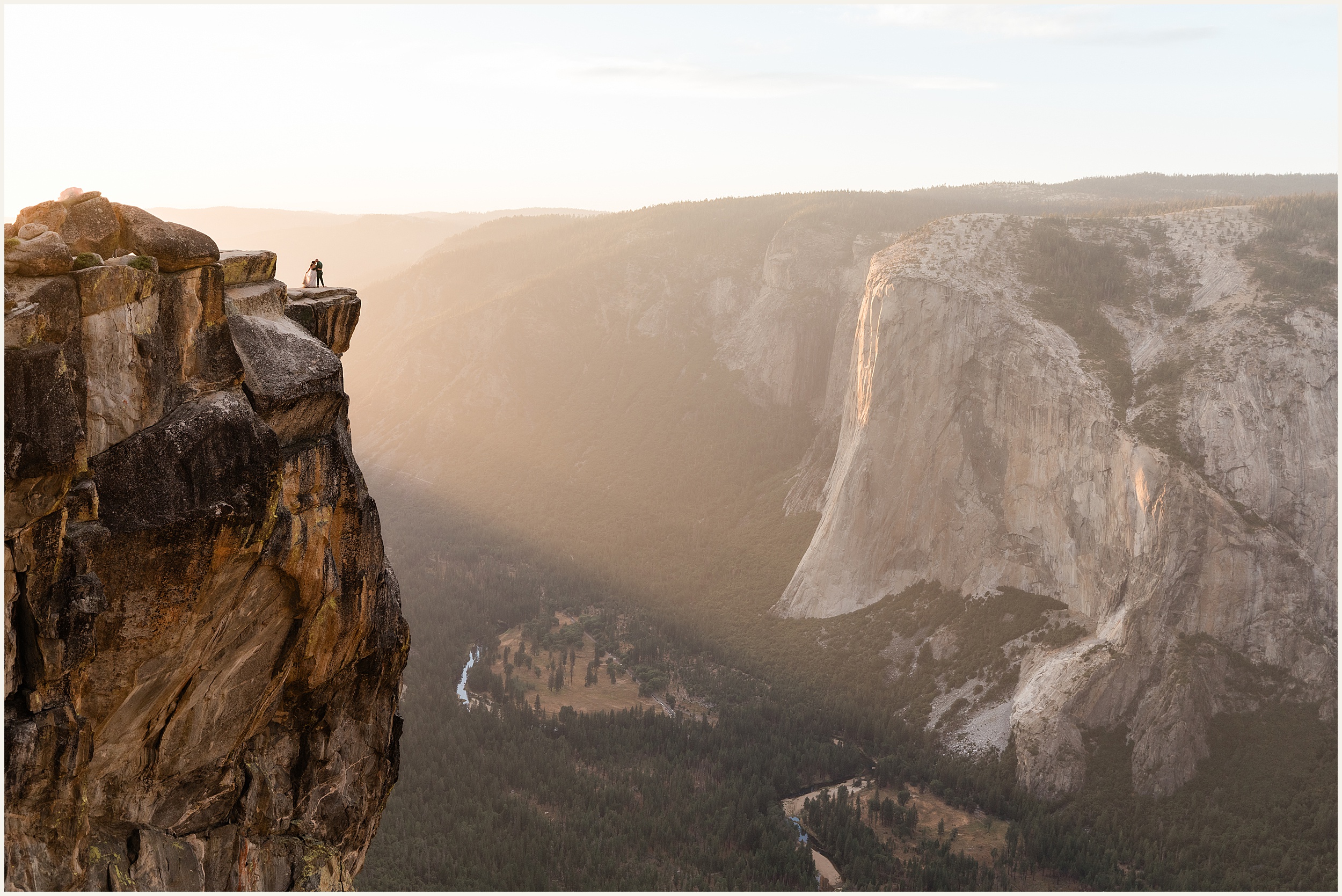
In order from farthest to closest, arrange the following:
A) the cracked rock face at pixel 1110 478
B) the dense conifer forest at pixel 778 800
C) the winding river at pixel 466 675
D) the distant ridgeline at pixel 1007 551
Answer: the winding river at pixel 466 675 → the cracked rock face at pixel 1110 478 → the distant ridgeline at pixel 1007 551 → the dense conifer forest at pixel 778 800

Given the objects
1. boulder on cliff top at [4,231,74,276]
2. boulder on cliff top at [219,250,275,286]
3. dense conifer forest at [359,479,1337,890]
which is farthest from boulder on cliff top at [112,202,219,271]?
dense conifer forest at [359,479,1337,890]

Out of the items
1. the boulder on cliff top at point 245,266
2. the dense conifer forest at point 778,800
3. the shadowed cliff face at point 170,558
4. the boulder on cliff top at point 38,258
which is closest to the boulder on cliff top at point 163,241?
the shadowed cliff face at point 170,558

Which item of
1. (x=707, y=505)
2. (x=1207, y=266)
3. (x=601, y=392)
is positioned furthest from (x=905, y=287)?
(x=601, y=392)

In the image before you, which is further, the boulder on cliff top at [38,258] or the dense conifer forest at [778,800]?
the dense conifer forest at [778,800]

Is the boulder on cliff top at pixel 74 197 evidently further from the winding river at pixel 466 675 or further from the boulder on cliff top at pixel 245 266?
the winding river at pixel 466 675

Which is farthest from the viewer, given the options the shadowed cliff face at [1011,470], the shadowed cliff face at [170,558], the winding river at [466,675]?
the winding river at [466,675]

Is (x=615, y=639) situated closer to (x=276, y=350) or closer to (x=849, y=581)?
(x=849, y=581)

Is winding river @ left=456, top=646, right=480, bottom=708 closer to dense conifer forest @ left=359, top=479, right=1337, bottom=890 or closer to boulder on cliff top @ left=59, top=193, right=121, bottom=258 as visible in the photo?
dense conifer forest @ left=359, top=479, right=1337, bottom=890

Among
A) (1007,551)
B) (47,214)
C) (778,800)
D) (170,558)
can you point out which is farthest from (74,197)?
(1007,551)
